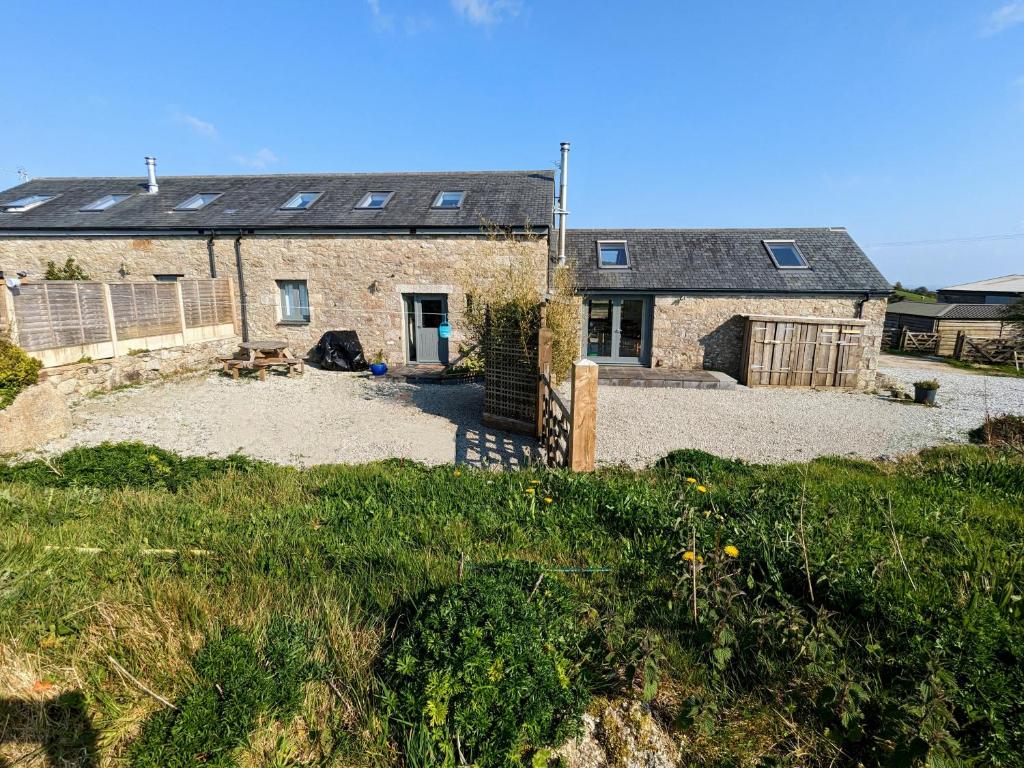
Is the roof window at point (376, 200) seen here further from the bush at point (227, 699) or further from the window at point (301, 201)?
the bush at point (227, 699)

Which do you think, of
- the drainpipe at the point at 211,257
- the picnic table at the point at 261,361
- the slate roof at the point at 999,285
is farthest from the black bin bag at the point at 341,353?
the slate roof at the point at 999,285

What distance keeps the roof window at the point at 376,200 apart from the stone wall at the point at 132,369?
5.46 m

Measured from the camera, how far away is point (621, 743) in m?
1.88

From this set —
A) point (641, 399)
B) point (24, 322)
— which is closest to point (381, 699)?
point (641, 399)

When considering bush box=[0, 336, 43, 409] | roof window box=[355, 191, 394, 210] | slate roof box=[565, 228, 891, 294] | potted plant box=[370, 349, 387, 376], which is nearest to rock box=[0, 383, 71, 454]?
bush box=[0, 336, 43, 409]

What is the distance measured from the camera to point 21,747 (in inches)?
70.4

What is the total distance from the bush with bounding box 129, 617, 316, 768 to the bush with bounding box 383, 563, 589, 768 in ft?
1.35

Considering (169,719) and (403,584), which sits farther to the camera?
(403,584)

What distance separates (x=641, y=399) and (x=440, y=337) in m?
5.98

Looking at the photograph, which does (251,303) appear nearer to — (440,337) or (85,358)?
(85,358)

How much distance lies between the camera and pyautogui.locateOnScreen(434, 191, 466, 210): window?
13.8m

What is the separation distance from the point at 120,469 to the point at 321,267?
373 inches

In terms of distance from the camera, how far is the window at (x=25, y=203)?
14867mm

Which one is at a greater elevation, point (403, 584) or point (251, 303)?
point (251, 303)
